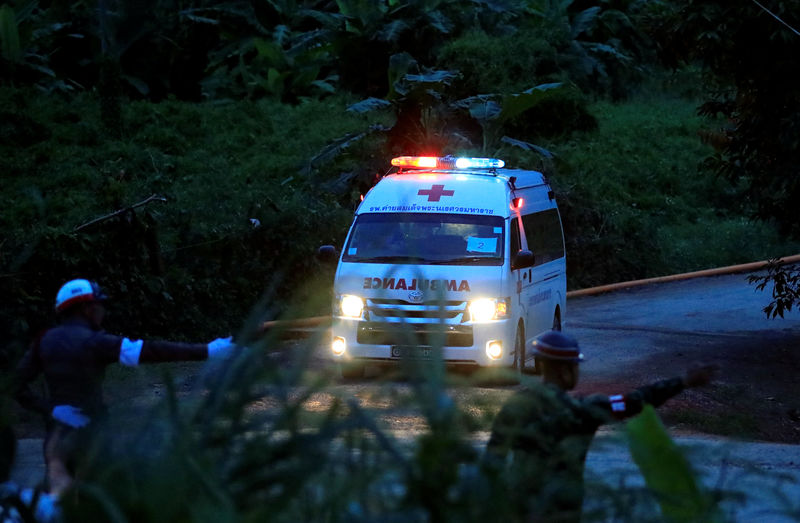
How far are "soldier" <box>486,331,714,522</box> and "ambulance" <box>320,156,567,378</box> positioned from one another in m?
6.68

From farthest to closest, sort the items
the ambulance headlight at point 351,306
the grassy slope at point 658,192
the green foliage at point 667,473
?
the grassy slope at point 658,192, the ambulance headlight at point 351,306, the green foliage at point 667,473

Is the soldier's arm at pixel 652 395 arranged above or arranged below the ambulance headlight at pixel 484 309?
below

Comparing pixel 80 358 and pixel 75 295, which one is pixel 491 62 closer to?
pixel 75 295

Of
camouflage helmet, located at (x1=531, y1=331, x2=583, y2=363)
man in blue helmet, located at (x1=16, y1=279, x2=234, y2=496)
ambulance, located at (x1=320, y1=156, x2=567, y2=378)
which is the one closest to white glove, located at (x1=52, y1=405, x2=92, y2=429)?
man in blue helmet, located at (x1=16, y1=279, x2=234, y2=496)

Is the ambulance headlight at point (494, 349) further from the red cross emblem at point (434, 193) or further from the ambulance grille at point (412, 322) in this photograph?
the red cross emblem at point (434, 193)

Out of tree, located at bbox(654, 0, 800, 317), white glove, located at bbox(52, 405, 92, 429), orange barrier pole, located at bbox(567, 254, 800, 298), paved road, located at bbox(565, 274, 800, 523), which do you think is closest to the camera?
white glove, located at bbox(52, 405, 92, 429)

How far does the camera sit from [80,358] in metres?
6.06

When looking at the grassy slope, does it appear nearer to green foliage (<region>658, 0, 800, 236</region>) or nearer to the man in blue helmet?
green foliage (<region>658, 0, 800, 236</region>)

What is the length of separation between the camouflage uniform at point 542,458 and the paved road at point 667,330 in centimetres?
375

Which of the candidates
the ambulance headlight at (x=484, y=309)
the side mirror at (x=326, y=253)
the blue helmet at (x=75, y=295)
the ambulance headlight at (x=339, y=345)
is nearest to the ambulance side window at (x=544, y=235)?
the ambulance headlight at (x=484, y=309)

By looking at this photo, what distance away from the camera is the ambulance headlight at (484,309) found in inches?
503

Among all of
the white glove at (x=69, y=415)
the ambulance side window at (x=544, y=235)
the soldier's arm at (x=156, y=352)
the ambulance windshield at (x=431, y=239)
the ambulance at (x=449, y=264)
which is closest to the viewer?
the white glove at (x=69, y=415)

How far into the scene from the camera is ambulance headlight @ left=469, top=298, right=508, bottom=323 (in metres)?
12.8

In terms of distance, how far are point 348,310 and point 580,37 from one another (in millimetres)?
24498
